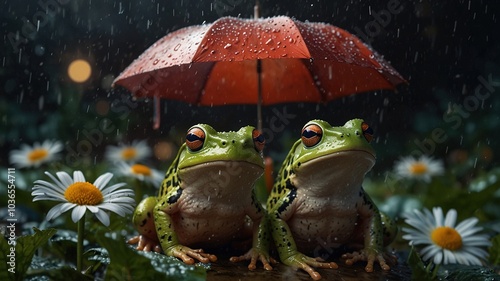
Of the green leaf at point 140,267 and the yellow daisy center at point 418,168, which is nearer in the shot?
the green leaf at point 140,267

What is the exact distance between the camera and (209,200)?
1793mm

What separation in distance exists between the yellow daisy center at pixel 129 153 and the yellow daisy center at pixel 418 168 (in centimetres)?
170

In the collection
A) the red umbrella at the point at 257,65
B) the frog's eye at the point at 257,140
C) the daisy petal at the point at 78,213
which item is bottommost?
the daisy petal at the point at 78,213

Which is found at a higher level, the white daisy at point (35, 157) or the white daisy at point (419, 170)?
the white daisy at point (35, 157)

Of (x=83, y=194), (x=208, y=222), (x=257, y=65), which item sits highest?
(x=257, y=65)

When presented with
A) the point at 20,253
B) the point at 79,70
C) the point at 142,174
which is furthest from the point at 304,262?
the point at 79,70

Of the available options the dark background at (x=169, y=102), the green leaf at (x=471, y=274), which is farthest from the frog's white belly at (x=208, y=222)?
the dark background at (x=169, y=102)

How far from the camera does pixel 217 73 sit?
265 centimetres

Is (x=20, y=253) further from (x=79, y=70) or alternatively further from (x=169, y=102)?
(x=79, y=70)

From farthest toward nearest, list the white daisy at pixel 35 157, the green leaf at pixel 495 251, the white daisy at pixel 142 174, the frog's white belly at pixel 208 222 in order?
the white daisy at pixel 35 157 < the white daisy at pixel 142 174 < the green leaf at pixel 495 251 < the frog's white belly at pixel 208 222

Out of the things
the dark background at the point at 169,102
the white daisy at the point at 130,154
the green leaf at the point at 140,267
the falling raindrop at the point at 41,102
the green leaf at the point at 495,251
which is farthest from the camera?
the falling raindrop at the point at 41,102

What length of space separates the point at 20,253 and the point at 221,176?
0.58 metres

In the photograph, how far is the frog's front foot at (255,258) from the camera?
69.8 inches

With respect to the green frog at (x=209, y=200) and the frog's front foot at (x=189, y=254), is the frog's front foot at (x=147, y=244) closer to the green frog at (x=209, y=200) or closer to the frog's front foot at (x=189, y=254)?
the green frog at (x=209, y=200)
